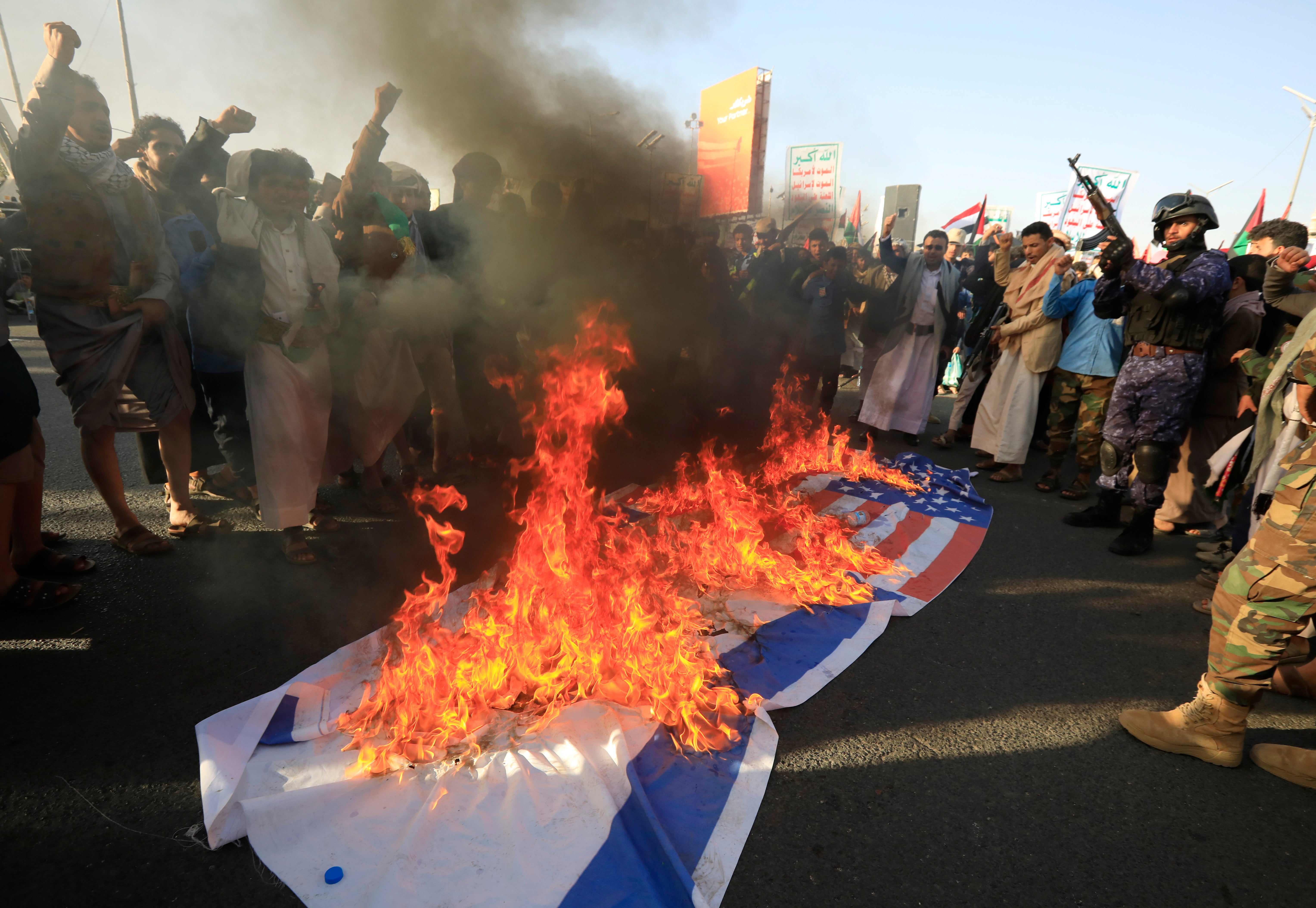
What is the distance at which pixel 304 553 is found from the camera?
12.0ft

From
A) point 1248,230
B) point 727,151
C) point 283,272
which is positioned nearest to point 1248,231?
point 1248,230

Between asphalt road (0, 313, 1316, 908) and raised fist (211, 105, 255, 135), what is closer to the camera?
asphalt road (0, 313, 1316, 908)

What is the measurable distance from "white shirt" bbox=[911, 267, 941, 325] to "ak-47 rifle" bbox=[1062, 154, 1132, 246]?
2.02 m

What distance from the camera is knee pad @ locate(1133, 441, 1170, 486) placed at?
4.30m

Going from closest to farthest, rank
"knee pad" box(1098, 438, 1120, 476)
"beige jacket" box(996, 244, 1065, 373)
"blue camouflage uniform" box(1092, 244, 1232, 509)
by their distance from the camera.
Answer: "blue camouflage uniform" box(1092, 244, 1232, 509) → "knee pad" box(1098, 438, 1120, 476) → "beige jacket" box(996, 244, 1065, 373)

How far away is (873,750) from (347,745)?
192 cm

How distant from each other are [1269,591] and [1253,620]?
0.12m

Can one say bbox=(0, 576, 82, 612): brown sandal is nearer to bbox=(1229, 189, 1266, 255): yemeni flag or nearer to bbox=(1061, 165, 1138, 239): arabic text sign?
bbox=(1229, 189, 1266, 255): yemeni flag

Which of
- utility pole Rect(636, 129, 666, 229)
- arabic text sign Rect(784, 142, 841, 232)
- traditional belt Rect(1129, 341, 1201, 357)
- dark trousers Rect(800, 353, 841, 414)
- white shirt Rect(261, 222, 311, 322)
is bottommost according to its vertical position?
dark trousers Rect(800, 353, 841, 414)

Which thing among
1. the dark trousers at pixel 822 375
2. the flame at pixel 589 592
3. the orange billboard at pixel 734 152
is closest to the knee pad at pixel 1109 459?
the flame at pixel 589 592

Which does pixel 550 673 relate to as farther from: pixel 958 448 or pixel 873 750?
pixel 958 448

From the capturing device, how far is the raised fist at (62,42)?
2.76 m

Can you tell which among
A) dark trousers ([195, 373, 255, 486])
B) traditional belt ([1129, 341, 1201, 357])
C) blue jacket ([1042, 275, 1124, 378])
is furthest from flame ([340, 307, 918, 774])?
blue jacket ([1042, 275, 1124, 378])

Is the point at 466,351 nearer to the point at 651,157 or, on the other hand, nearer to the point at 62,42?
the point at 651,157
